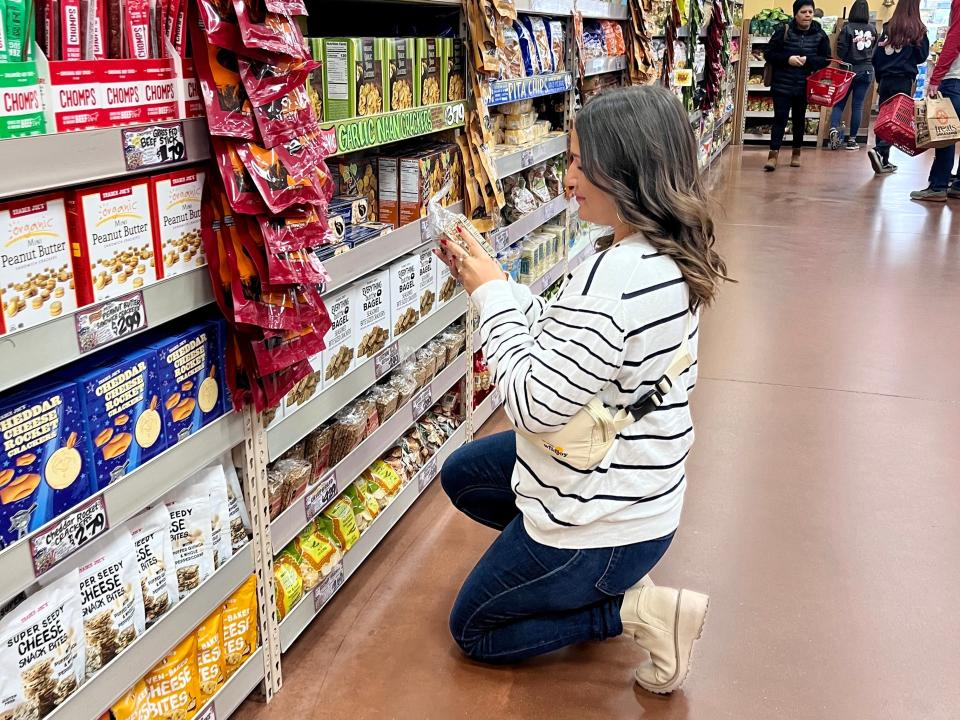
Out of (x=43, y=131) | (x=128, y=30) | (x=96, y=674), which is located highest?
(x=128, y=30)

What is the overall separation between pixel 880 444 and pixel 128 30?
3.05 m

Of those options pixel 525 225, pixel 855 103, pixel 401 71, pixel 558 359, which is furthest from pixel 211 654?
pixel 855 103

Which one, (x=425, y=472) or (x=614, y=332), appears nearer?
(x=614, y=332)

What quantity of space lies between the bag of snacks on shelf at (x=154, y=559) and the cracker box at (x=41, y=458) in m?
0.20

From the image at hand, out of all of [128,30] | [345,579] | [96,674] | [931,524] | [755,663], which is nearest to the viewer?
[128,30]

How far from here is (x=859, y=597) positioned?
251cm

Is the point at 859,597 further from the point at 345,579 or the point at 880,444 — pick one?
the point at 345,579

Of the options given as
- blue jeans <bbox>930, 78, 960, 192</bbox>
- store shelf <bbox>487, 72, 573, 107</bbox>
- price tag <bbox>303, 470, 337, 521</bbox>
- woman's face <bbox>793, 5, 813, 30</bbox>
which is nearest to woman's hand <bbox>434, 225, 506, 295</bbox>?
price tag <bbox>303, 470, 337, 521</bbox>

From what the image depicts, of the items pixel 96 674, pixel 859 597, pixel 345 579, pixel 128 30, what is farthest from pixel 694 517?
pixel 128 30

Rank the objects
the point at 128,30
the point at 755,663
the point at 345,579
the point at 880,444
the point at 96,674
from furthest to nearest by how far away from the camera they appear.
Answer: the point at 880,444, the point at 345,579, the point at 755,663, the point at 96,674, the point at 128,30

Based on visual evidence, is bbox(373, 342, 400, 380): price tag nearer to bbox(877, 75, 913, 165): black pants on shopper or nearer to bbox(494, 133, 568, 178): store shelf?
bbox(494, 133, 568, 178): store shelf

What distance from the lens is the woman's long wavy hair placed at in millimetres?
1802

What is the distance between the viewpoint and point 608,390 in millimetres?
1886

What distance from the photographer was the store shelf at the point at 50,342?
4.17 ft
